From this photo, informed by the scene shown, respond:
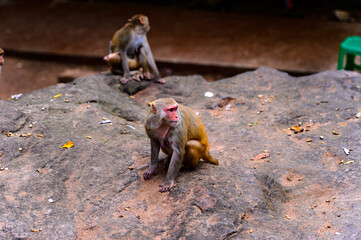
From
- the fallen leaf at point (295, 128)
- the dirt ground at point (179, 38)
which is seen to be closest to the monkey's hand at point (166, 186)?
the fallen leaf at point (295, 128)

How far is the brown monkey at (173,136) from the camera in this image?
4.11 metres

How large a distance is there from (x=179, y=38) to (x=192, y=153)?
275 inches

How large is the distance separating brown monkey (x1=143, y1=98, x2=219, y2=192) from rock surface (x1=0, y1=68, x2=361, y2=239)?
0.13m

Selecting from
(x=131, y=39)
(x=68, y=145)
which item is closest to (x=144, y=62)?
(x=131, y=39)

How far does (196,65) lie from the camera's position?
32.4 feet

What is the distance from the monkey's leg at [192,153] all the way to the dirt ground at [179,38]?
5444mm

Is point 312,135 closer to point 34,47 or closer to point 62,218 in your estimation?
point 62,218

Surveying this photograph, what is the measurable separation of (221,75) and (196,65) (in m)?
0.57

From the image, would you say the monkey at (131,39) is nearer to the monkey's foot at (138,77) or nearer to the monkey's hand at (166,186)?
the monkey's foot at (138,77)

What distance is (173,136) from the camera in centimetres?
423

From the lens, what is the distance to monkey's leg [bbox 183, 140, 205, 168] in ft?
14.4

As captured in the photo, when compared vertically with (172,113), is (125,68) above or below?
below

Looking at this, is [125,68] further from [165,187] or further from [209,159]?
[165,187]

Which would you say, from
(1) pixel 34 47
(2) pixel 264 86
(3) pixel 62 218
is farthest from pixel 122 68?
(1) pixel 34 47
